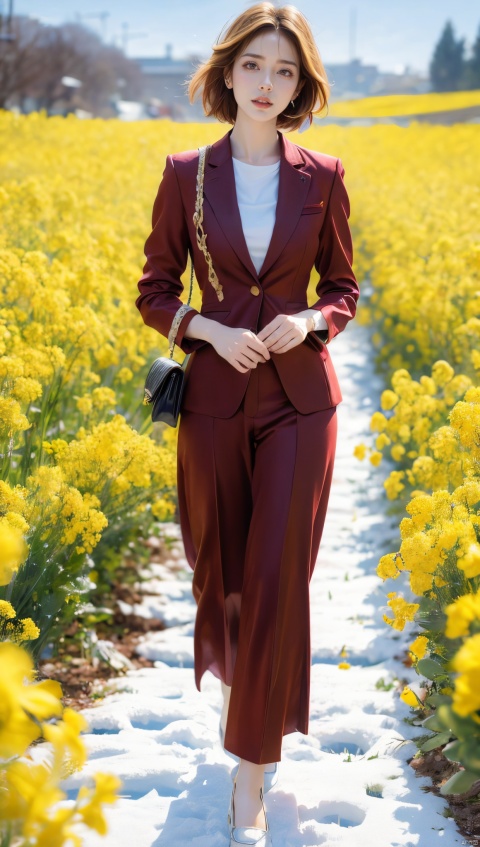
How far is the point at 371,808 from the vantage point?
90.6 inches

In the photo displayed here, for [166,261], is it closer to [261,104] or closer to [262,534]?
[261,104]

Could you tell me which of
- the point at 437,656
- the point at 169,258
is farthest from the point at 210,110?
the point at 437,656

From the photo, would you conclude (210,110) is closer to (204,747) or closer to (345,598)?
(204,747)

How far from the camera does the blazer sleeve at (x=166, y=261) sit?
91.3 inches

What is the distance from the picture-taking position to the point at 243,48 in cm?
225

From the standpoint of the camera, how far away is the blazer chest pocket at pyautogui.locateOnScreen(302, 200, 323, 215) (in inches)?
90.0

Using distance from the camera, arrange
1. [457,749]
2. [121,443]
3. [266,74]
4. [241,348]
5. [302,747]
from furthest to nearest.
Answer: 1. [121,443]
2. [302,747]
3. [266,74]
4. [241,348]
5. [457,749]

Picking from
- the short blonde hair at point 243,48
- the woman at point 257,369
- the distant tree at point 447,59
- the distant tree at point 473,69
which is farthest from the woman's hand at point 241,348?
the distant tree at point 447,59

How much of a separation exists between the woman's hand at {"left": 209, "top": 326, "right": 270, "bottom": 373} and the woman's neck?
467mm

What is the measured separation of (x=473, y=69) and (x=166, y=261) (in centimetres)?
5136

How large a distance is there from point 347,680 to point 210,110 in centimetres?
169

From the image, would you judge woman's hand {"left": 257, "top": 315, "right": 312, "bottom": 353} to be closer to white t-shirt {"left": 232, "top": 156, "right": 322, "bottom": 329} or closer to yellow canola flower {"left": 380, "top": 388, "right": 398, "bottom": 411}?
white t-shirt {"left": 232, "top": 156, "right": 322, "bottom": 329}

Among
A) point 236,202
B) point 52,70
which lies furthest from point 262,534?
point 52,70

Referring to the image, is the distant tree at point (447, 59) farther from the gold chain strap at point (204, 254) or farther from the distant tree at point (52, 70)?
the gold chain strap at point (204, 254)
